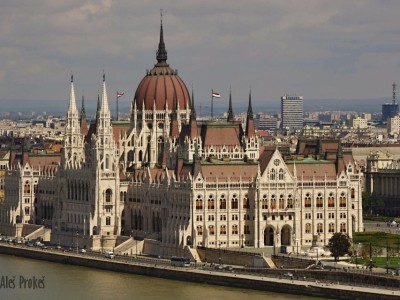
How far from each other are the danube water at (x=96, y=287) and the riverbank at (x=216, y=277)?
64cm

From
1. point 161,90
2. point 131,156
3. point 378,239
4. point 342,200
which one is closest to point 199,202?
point 342,200

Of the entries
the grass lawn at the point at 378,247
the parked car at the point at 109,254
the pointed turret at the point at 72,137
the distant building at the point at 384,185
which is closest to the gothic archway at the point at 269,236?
the grass lawn at the point at 378,247

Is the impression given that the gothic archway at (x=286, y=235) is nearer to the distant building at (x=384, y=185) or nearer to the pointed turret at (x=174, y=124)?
the pointed turret at (x=174, y=124)

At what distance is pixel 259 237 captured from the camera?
135m

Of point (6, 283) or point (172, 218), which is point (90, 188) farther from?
point (6, 283)

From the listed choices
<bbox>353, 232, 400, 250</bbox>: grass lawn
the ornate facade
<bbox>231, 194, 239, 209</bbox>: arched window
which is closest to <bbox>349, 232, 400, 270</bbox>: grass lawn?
<bbox>353, 232, 400, 250</bbox>: grass lawn

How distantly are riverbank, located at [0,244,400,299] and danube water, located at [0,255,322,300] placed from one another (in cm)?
64

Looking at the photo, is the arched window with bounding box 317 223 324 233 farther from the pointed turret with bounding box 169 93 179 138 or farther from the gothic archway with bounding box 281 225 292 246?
the pointed turret with bounding box 169 93 179 138

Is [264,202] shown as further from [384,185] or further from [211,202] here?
[384,185]

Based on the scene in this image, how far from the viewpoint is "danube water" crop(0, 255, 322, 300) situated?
11744 cm

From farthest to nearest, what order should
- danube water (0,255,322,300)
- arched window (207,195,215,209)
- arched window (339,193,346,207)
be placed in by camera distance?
arched window (339,193,346,207)
arched window (207,195,215,209)
danube water (0,255,322,300)

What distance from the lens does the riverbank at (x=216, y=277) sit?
111812 mm

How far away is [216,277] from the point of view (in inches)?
4820

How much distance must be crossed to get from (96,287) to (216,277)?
7608 mm
